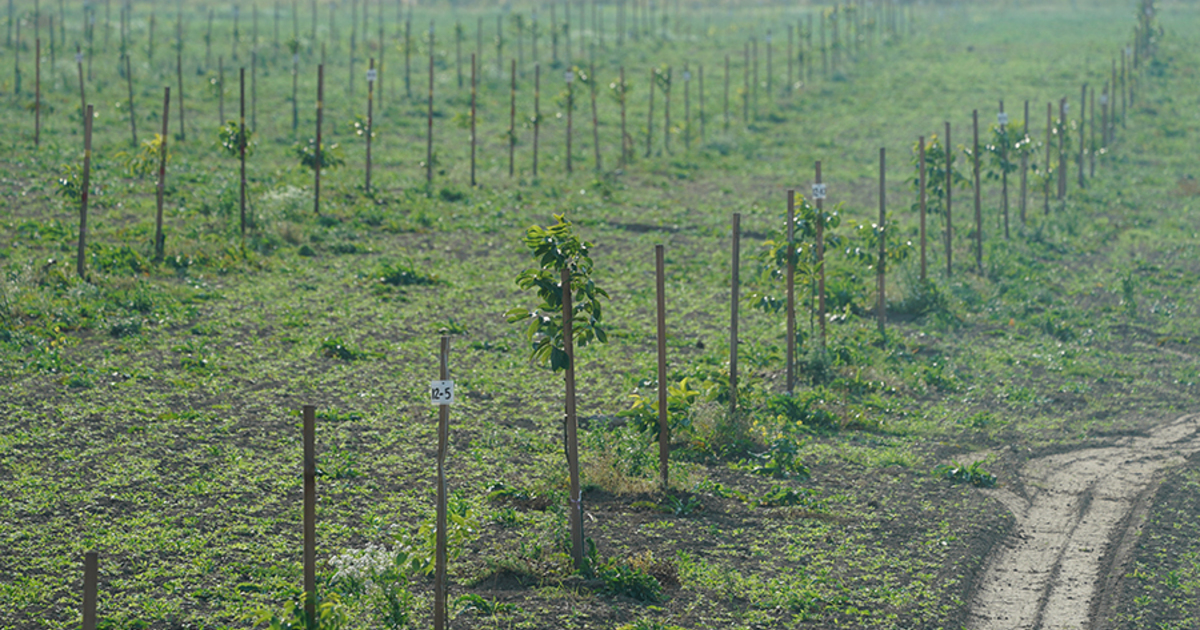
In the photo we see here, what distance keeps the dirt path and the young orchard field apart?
17cm

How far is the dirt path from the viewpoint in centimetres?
887

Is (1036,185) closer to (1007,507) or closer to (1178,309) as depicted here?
(1178,309)

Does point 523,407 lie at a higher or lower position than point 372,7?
lower

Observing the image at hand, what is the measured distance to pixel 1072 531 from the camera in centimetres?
1041

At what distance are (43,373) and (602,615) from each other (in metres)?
7.63

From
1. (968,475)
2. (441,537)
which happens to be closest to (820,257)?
(968,475)

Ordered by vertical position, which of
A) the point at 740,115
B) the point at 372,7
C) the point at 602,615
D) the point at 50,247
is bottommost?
the point at 602,615

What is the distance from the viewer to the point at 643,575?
28.8 ft

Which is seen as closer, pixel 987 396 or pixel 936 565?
pixel 936 565

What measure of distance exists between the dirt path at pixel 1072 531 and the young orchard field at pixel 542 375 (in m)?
0.17

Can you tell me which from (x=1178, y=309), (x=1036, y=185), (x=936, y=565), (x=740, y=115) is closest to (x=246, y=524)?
(x=936, y=565)

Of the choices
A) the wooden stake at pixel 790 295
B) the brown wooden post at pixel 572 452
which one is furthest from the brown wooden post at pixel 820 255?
the brown wooden post at pixel 572 452

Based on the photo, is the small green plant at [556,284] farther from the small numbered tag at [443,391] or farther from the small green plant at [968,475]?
the small green plant at [968,475]

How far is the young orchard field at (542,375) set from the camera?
8.77 m
